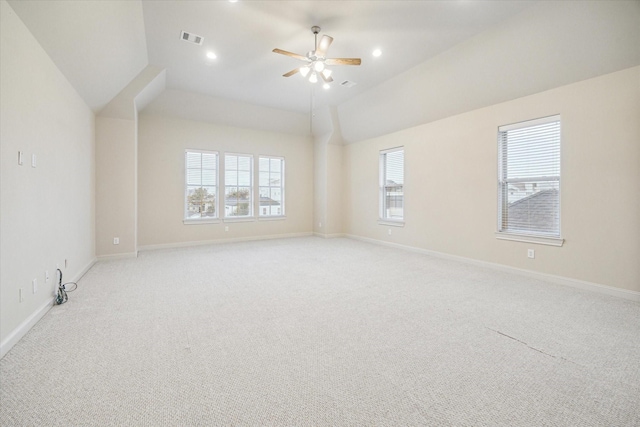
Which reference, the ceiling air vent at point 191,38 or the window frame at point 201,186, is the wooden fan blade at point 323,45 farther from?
the window frame at point 201,186

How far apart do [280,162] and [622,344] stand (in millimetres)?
7084

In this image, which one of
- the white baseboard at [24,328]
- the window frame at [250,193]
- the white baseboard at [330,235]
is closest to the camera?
the white baseboard at [24,328]

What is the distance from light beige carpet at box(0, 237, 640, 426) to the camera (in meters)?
1.49

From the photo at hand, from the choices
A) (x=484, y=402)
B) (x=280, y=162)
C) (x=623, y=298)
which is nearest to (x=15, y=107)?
(x=484, y=402)

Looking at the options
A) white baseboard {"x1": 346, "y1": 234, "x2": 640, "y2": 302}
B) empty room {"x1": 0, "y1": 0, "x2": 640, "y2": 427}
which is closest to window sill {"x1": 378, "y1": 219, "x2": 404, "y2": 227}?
empty room {"x1": 0, "y1": 0, "x2": 640, "y2": 427}

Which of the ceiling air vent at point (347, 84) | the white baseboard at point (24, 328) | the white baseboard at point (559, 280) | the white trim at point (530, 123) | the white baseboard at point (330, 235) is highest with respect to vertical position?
the ceiling air vent at point (347, 84)

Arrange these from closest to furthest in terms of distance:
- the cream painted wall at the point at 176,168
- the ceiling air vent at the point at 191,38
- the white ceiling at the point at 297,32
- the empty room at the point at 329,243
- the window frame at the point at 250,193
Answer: the empty room at the point at 329,243 → the white ceiling at the point at 297,32 → the ceiling air vent at the point at 191,38 → the cream painted wall at the point at 176,168 → the window frame at the point at 250,193

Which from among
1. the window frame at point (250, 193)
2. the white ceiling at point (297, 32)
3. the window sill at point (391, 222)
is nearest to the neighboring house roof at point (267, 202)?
the window frame at point (250, 193)

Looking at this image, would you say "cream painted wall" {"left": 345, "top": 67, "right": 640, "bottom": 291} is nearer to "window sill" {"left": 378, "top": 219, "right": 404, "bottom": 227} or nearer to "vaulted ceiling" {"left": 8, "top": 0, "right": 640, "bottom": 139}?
"window sill" {"left": 378, "top": 219, "right": 404, "bottom": 227}

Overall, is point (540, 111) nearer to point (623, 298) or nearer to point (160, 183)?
point (623, 298)

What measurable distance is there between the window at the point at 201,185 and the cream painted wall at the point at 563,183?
455 cm

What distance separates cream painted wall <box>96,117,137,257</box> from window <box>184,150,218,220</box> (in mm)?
1320

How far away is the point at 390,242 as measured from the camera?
6.50m

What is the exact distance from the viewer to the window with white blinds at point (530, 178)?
12.7 feet
